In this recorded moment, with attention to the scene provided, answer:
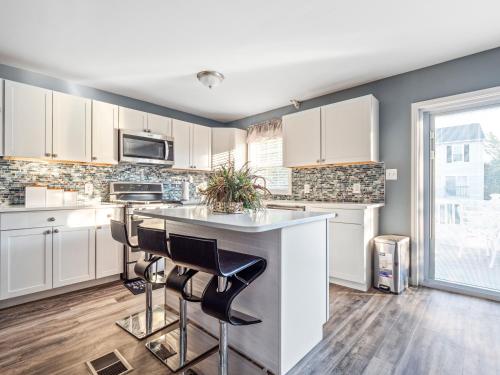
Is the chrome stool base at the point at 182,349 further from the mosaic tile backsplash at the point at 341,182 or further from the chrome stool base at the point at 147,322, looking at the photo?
the mosaic tile backsplash at the point at 341,182

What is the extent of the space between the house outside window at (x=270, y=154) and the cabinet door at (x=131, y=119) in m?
1.65

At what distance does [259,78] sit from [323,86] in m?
0.85

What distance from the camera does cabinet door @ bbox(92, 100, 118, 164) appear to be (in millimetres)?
3176

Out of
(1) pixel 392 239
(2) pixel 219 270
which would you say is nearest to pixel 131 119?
(2) pixel 219 270

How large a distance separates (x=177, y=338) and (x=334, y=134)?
266 cm

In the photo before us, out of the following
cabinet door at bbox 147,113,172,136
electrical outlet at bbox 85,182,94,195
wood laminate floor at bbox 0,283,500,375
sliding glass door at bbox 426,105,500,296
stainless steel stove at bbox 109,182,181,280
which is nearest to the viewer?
wood laminate floor at bbox 0,283,500,375

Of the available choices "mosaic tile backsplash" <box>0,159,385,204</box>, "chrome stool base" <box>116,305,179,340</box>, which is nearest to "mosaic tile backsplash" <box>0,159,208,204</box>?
"mosaic tile backsplash" <box>0,159,385,204</box>

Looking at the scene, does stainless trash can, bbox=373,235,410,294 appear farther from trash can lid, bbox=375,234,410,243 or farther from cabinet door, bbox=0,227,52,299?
cabinet door, bbox=0,227,52,299

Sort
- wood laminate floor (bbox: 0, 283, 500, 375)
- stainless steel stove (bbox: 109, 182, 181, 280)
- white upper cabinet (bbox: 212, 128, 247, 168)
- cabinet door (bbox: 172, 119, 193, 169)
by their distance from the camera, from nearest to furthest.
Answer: wood laminate floor (bbox: 0, 283, 500, 375) < stainless steel stove (bbox: 109, 182, 181, 280) < cabinet door (bbox: 172, 119, 193, 169) < white upper cabinet (bbox: 212, 128, 247, 168)

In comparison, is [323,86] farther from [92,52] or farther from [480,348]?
[480,348]

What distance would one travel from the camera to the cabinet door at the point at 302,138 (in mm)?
3385

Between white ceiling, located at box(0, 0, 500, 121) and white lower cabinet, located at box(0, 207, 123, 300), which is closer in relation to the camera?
white ceiling, located at box(0, 0, 500, 121)

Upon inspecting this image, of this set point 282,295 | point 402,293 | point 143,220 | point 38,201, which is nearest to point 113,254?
point 143,220

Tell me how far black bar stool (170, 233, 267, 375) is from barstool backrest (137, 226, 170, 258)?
0.28 metres
